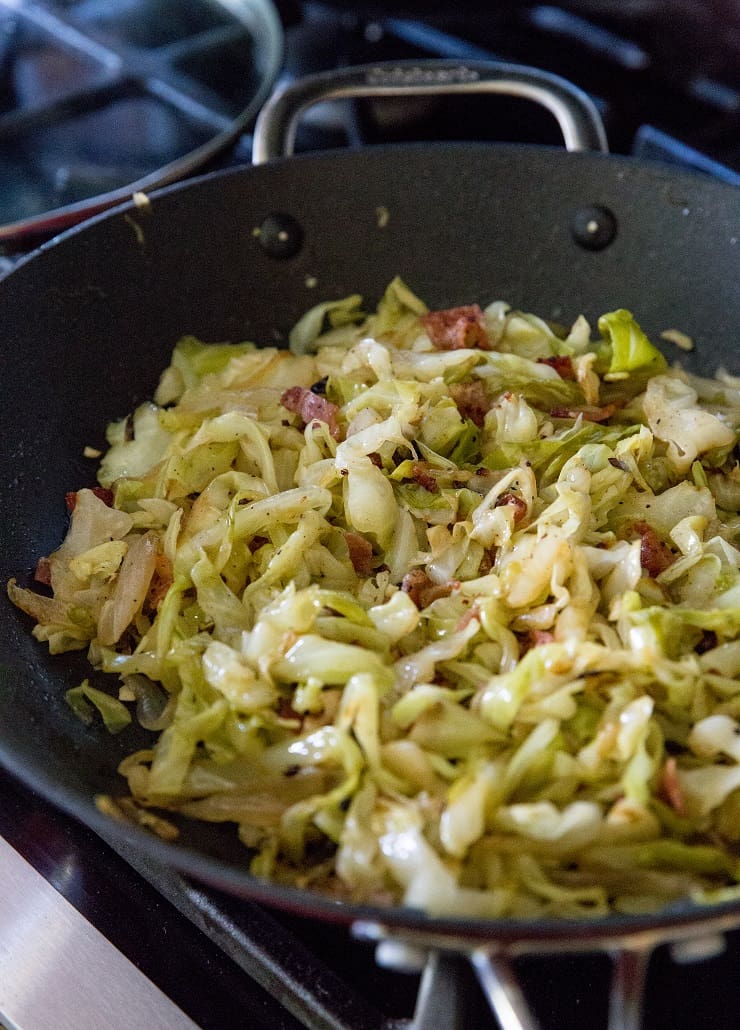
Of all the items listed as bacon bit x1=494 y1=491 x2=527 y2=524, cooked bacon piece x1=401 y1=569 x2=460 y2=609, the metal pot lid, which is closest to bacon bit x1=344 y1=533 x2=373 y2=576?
cooked bacon piece x1=401 y1=569 x2=460 y2=609

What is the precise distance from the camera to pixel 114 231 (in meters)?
2.07

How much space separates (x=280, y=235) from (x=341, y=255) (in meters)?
0.14

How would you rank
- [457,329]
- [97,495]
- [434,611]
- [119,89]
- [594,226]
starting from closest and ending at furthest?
[434,611], [97,495], [457,329], [594,226], [119,89]

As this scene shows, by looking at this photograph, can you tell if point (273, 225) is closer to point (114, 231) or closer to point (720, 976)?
point (114, 231)

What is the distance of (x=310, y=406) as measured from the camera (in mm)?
1944

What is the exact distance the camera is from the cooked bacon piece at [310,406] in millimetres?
1916

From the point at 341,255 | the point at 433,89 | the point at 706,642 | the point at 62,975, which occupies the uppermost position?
the point at 433,89

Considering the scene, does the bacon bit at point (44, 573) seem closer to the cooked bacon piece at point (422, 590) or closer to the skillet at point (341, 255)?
the skillet at point (341, 255)

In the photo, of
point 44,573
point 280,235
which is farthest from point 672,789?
point 280,235

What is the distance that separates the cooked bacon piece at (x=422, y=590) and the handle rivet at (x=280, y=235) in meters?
0.93

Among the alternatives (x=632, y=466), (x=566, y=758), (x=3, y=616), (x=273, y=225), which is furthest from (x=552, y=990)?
(x=273, y=225)

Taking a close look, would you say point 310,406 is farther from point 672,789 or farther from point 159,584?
point 672,789

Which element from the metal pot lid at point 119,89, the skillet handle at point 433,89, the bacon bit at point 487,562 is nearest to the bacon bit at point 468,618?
the bacon bit at point 487,562

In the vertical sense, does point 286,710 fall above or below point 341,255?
below
